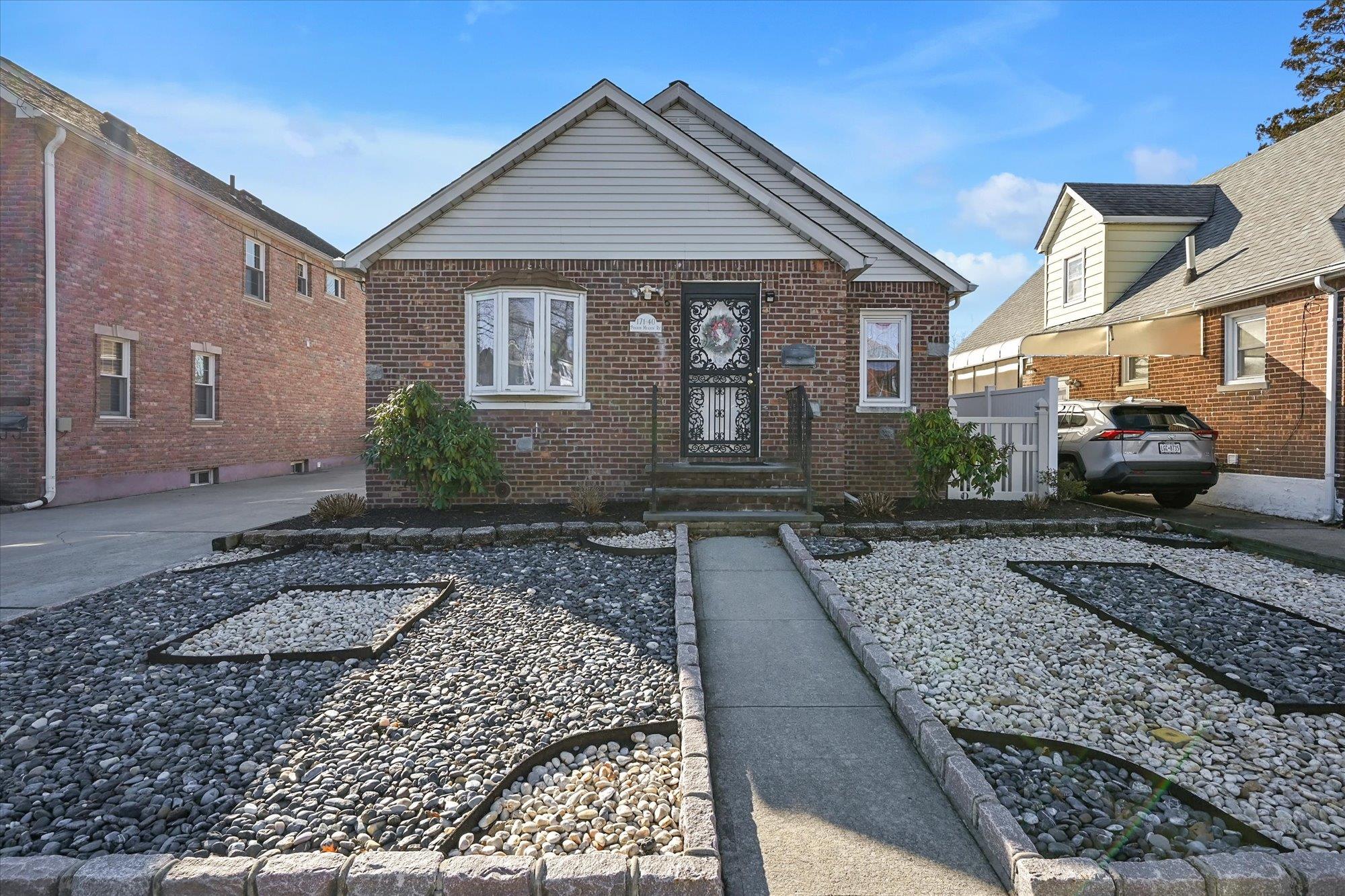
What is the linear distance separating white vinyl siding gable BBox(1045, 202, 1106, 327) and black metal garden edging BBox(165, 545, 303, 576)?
1556cm

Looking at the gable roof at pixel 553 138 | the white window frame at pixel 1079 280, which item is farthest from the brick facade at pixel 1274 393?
the gable roof at pixel 553 138

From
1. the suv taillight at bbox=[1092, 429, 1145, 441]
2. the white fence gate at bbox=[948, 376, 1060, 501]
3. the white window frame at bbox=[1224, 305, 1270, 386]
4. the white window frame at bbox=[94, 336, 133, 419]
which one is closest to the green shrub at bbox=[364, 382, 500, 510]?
the white fence gate at bbox=[948, 376, 1060, 501]

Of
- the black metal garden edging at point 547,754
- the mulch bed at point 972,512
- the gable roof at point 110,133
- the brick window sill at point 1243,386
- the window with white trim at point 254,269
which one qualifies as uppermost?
the gable roof at point 110,133

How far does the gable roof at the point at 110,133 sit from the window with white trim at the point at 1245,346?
1877 cm

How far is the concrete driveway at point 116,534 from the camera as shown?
630 centimetres

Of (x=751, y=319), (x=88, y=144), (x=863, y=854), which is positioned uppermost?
(x=88, y=144)

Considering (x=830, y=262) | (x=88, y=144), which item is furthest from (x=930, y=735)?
(x=88, y=144)

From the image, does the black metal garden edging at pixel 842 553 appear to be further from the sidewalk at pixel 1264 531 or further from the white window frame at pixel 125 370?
the white window frame at pixel 125 370

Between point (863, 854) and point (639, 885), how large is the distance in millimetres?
829

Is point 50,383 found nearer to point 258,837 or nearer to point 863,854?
point 258,837

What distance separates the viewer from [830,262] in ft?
31.3

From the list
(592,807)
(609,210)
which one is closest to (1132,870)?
(592,807)

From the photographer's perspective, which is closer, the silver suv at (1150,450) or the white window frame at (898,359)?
the silver suv at (1150,450)

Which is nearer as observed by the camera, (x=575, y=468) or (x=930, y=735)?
(x=930, y=735)
